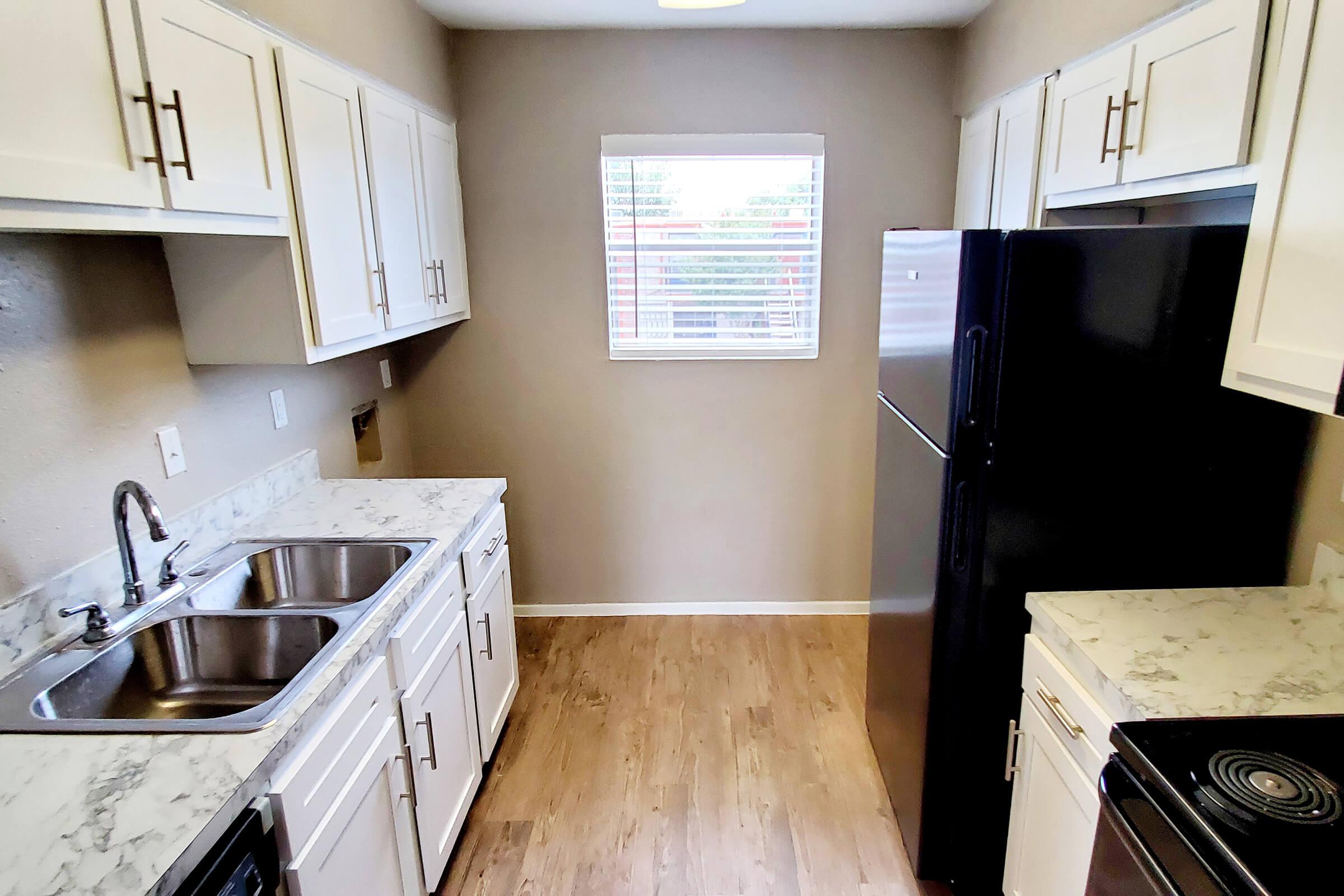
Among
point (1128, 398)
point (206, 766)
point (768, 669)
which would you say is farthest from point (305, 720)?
point (768, 669)

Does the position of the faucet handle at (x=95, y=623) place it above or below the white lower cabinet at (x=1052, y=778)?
above

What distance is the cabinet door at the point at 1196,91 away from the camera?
1.36 meters

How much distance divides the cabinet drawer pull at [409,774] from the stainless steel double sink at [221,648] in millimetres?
304

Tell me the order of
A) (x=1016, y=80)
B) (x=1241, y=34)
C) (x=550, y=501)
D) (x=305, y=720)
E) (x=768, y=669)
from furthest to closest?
(x=550, y=501) < (x=768, y=669) < (x=1016, y=80) < (x=1241, y=34) < (x=305, y=720)

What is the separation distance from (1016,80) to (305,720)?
268 cm

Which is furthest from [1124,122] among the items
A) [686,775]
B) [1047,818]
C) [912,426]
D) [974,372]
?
[686,775]

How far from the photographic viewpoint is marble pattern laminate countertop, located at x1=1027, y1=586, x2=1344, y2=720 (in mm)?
1252

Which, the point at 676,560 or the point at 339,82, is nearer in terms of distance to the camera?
the point at 339,82

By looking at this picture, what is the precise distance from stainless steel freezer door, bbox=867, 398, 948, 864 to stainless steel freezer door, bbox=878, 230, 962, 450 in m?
0.09

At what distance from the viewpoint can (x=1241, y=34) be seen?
1.37m

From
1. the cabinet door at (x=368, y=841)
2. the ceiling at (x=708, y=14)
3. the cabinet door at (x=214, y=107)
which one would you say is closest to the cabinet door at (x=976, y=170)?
the ceiling at (x=708, y=14)

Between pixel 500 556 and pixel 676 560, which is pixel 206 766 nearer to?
pixel 500 556

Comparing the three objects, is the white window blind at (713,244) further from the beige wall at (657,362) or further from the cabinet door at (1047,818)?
the cabinet door at (1047,818)

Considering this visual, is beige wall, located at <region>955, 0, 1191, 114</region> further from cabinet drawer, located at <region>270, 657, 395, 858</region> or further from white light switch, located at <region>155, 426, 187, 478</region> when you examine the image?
white light switch, located at <region>155, 426, 187, 478</region>
